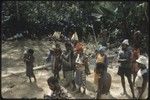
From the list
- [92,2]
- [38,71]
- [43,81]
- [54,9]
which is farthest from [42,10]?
[43,81]

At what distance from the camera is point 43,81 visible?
11.1 metres

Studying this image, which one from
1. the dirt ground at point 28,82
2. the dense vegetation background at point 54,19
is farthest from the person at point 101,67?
the dense vegetation background at point 54,19

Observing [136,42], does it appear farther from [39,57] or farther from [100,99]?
[39,57]

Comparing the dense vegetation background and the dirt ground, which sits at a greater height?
the dense vegetation background

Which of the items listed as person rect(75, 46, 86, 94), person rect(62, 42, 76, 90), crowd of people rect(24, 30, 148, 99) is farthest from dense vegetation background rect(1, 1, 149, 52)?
person rect(75, 46, 86, 94)

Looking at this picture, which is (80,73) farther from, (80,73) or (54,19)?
(54,19)

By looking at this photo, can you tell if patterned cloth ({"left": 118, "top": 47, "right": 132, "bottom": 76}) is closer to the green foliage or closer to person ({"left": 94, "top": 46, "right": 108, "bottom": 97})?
person ({"left": 94, "top": 46, "right": 108, "bottom": 97})

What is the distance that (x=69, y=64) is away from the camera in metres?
9.92

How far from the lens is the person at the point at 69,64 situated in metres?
9.88

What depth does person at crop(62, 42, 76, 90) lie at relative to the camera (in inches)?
389

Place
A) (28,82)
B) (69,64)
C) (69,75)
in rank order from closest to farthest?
(69,64) < (69,75) < (28,82)

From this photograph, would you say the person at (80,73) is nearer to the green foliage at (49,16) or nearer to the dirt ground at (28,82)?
the dirt ground at (28,82)

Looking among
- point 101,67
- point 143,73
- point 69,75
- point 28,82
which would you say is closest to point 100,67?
point 101,67

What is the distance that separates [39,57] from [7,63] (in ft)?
4.46
